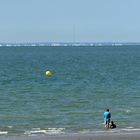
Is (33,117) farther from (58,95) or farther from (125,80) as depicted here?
(125,80)

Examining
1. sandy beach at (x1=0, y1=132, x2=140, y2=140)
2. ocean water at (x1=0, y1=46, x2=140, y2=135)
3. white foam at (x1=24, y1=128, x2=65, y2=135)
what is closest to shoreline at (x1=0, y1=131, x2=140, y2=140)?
sandy beach at (x1=0, y1=132, x2=140, y2=140)

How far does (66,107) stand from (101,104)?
310 centimetres

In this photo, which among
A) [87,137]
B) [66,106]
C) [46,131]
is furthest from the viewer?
[66,106]

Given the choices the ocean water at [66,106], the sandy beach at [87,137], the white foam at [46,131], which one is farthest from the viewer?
the ocean water at [66,106]

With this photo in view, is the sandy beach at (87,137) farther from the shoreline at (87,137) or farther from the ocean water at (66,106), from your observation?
the ocean water at (66,106)

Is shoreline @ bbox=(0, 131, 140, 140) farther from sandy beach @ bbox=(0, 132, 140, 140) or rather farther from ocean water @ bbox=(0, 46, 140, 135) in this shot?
ocean water @ bbox=(0, 46, 140, 135)

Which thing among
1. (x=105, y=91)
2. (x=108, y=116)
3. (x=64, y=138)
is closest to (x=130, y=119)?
(x=108, y=116)

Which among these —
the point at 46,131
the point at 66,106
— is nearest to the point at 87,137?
the point at 46,131

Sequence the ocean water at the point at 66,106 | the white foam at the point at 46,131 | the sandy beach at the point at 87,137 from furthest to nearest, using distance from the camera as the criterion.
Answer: the ocean water at the point at 66,106
the white foam at the point at 46,131
the sandy beach at the point at 87,137

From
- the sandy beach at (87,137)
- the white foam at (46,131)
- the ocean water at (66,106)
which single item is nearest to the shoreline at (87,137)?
the sandy beach at (87,137)

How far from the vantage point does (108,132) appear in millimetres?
35281

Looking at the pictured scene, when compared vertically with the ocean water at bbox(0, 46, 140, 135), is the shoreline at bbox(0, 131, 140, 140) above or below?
below

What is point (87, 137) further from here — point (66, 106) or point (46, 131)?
point (66, 106)

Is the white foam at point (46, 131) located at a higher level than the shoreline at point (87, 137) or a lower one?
higher
